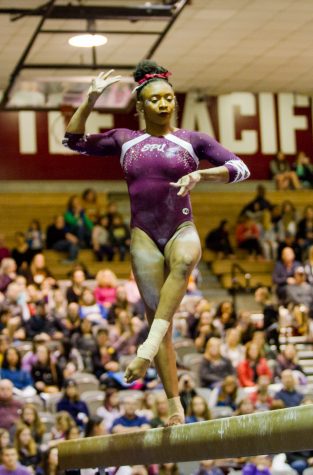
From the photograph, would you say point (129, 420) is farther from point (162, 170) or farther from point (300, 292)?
point (162, 170)

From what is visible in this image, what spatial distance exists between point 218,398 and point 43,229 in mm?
8612

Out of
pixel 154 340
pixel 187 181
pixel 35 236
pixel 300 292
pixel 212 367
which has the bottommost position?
pixel 212 367

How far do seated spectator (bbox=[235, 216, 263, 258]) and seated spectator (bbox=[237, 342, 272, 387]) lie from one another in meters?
6.37

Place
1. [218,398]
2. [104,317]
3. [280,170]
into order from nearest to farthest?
[218,398] < [104,317] < [280,170]

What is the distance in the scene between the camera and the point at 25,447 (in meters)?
→ 12.2

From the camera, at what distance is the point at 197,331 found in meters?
16.1

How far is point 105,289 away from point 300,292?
3.15m

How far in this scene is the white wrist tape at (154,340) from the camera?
5.86m

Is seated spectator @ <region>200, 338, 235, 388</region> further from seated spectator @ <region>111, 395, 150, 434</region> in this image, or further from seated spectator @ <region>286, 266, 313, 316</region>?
seated spectator @ <region>286, 266, 313, 316</region>

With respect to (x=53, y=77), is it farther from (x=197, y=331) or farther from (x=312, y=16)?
(x=312, y=16)

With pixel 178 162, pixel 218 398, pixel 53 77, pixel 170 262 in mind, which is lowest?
pixel 218 398

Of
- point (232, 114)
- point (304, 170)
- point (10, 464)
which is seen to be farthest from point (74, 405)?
point (232, 114)

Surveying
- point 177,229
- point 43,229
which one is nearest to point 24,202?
point 43,229

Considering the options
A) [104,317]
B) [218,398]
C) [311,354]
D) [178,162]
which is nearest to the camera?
[178,162]
